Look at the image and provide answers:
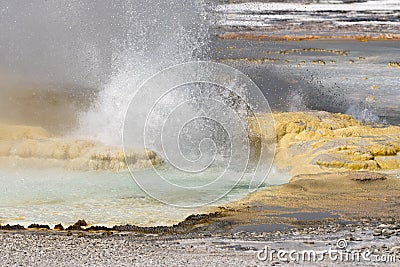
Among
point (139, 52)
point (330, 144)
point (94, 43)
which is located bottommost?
point (330, 144)

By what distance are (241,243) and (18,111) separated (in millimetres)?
6513

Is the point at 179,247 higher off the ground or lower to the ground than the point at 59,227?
lower

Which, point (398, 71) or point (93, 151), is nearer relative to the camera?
point (93, 151)

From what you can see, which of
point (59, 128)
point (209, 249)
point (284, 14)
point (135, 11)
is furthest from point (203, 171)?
point (284, 14)

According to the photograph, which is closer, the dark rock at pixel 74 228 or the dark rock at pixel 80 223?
the dark rock at pixel 74 228

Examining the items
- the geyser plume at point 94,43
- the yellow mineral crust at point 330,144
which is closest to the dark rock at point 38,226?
the yellow mineral crust at point 330,144

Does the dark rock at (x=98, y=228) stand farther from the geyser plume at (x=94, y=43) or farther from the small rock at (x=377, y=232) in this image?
the geyser plume at (x=94, y=43)

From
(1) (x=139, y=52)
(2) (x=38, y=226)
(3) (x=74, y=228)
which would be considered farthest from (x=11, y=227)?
(1) (x=139, y=52)

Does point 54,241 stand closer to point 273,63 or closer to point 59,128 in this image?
point 59,128

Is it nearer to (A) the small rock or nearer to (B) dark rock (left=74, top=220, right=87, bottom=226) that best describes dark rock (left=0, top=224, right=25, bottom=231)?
(B) dark rock (left=74, top=220, right=87, bottom=226)

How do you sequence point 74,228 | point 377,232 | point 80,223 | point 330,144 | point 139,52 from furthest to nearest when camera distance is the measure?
point 139,52 → point 330,144 → point 80,223 → point 74,228 → point 377,232

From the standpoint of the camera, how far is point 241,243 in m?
7.54

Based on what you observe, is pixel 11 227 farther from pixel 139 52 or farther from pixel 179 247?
pixel 139 52

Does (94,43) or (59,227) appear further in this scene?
(94,43)
